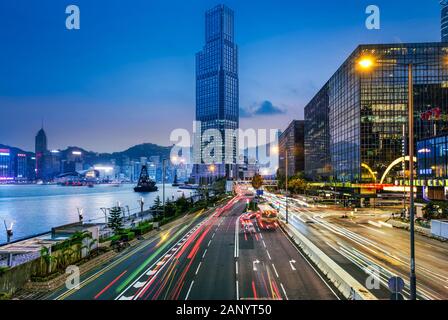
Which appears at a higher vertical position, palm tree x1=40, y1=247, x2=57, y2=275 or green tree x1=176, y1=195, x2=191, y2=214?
palm tree x1=40, y1=247, x2=57, y2=275

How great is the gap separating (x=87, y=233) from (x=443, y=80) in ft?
362

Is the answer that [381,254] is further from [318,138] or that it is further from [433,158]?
[318,138]

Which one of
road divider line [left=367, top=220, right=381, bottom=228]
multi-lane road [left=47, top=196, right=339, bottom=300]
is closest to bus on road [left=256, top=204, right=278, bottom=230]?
multi-lane road [left=47, top=196, right=339, bottom=300]

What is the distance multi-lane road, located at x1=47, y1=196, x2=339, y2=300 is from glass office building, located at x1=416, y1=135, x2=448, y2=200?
50.4 meters

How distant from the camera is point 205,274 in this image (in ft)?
75.3

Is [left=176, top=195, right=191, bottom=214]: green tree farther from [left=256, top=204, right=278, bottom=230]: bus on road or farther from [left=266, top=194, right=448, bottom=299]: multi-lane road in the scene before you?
[left=266, top=194, right=448, bottom=299]: multi-lane road

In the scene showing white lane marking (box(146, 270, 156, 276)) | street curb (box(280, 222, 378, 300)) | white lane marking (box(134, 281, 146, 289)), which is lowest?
white lane marking (box(146, 270, 156, 276))

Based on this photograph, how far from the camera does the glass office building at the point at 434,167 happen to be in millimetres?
65125

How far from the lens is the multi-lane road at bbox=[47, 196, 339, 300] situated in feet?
61.8

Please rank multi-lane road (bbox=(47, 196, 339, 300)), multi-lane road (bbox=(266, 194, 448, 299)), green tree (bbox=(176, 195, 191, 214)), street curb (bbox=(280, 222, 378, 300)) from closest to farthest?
street curb (bbox=(280, 222, 378, 300)) < multi-lane road (bbox=(47, 196, 339, 300)) < multi-lane road (bbox=(266, 194, 448, 299)) < green tree (bbox=(176, 195, 191, 214))

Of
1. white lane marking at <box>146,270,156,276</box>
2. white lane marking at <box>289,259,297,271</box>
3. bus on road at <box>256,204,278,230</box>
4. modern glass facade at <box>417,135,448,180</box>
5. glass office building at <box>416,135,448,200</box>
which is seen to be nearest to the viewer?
white lane marking at <box>146,270,156,276</box>

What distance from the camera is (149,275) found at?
22562mm
